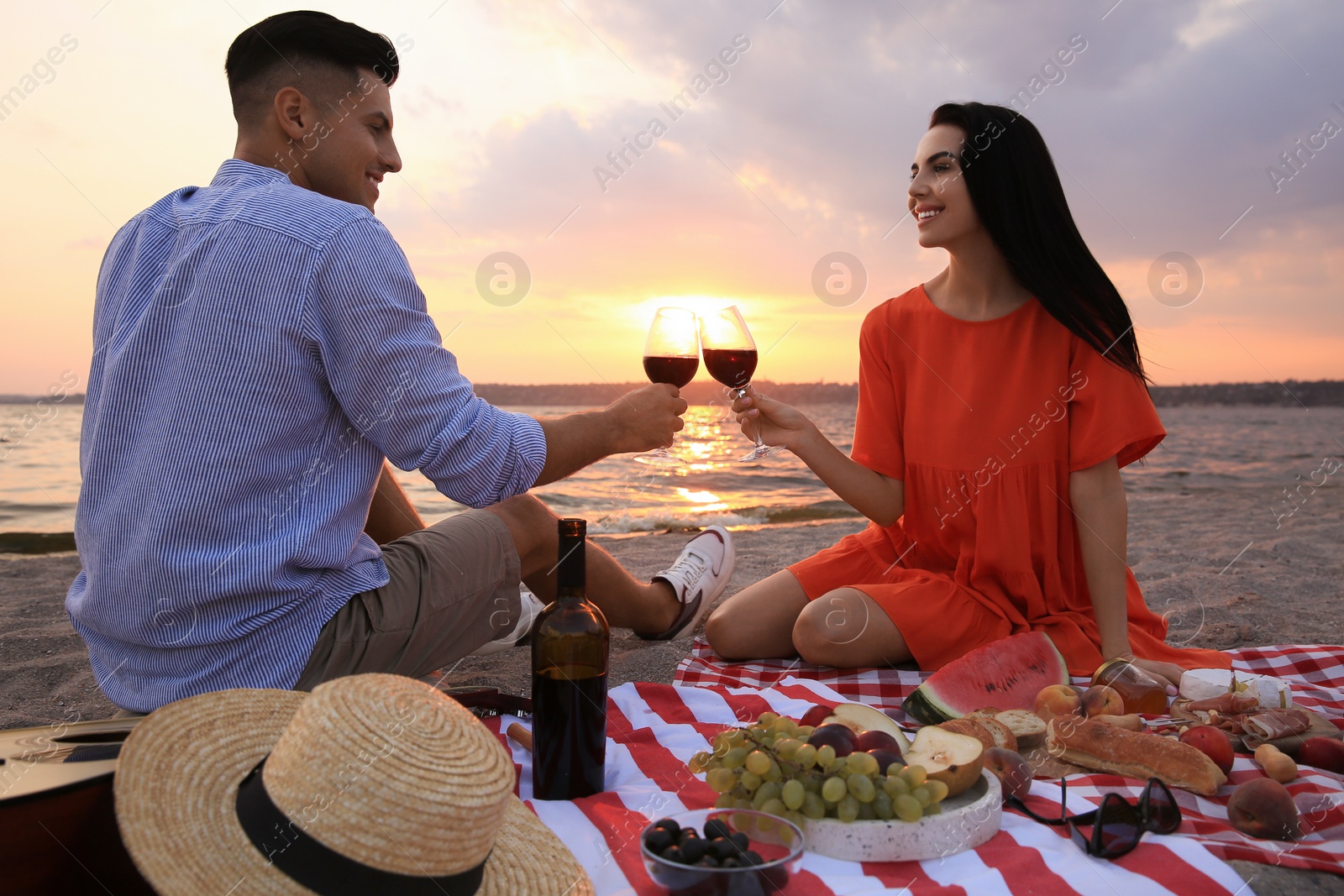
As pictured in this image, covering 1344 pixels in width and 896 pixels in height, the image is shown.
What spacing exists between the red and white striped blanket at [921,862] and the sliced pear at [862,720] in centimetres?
29

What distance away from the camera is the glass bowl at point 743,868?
154 cm

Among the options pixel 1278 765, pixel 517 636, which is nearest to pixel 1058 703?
pixel 1278 765

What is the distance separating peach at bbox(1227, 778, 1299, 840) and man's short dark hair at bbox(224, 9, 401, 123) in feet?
9.23

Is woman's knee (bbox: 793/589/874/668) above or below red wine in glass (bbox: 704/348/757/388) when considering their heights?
below

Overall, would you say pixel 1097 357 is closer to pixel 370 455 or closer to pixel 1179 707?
pixel 1179 707

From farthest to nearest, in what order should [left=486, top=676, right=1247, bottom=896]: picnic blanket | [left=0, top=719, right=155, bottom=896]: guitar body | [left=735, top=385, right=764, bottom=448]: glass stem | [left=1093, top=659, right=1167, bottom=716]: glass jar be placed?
[left=735, top=385, right=764, bottom=448]: glass stem → [left=1093, top=659, right=1167, bottom=716]: glass jar → [left=486, top=676, right=1247, bottom=896]: picnic blanket → [left=0, top=719, right=155, bottom=896]: guitar body

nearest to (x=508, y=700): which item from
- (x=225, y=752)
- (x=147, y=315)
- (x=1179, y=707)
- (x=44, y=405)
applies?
(x=225, y=752)

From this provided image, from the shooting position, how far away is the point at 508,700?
2717 millimetres

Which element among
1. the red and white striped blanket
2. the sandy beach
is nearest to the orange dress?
the red and white striped blanket

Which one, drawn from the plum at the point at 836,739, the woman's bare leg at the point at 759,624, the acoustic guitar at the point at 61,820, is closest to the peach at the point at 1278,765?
the plum at the point at 836,739

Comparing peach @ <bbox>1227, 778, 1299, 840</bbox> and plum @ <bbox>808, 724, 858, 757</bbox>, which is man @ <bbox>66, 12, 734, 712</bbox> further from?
peach @ <bbox>1227, 778, 1299, 840</bbox>

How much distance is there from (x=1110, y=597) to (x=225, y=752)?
2.89 metres

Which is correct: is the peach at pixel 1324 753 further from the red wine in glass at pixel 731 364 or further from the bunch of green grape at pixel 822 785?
the red wine in glass at pixel 731 364

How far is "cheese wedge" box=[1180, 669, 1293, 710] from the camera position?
2.62 metres
